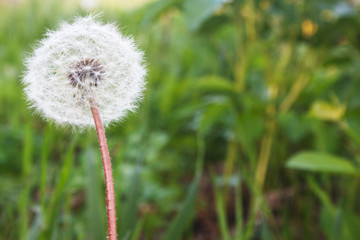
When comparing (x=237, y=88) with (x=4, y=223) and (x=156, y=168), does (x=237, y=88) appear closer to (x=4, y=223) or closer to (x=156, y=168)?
(x=156, y=168)

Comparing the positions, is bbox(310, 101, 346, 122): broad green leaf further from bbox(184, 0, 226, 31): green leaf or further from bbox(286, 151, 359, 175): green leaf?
bbox(184, 0, 226, 31): green leaf

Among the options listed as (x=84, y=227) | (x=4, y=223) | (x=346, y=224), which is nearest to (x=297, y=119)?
(x=346, y=224)

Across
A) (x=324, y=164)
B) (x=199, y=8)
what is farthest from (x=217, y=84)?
(x=324, y=164)

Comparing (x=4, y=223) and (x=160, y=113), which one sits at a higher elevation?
(x=160, y=113)

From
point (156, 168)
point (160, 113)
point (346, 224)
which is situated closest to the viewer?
point (346, 224)

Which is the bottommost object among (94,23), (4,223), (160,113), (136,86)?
(136,86)

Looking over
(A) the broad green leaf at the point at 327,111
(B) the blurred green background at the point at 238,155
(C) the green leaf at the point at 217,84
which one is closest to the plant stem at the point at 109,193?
(B) the blurred green background at the point at 238,155

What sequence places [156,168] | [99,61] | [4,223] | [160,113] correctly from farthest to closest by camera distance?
1. [160,113]
2. [156,168]
3. [4,223]
4. [99,61]

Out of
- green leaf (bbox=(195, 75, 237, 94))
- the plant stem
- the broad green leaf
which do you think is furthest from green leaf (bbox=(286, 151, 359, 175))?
the plant stem
